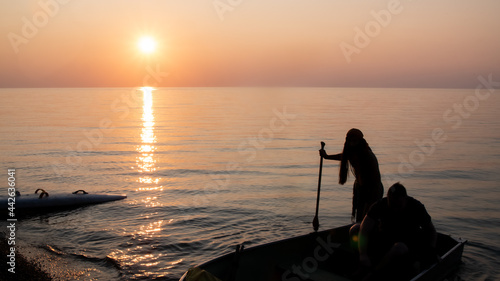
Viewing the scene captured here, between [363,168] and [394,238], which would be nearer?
[394,238]

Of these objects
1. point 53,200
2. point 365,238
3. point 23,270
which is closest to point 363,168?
point 365,238

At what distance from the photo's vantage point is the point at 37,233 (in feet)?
37.1

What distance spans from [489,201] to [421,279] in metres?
11.1

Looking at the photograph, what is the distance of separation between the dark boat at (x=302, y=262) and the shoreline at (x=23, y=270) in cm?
405

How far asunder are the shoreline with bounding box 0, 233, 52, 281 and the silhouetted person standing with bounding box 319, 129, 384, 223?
6.22m

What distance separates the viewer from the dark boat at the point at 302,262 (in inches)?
A: 249

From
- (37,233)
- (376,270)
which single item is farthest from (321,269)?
(37,233)

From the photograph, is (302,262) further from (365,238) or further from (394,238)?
(394,238)

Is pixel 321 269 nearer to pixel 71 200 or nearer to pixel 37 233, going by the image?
pixel 37 233

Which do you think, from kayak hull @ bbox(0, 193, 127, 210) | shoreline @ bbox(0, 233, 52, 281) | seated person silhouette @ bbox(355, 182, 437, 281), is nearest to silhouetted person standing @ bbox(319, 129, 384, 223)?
seated person silhouette @ bbox(355, 182, 437, 281)

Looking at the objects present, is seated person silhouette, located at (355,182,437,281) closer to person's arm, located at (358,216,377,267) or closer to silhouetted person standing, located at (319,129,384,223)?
person's arm, located at (358,216,377,267)

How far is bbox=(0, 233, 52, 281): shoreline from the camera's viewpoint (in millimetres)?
7673

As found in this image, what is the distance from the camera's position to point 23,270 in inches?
319

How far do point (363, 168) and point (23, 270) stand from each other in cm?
685
